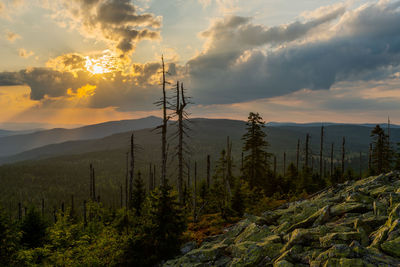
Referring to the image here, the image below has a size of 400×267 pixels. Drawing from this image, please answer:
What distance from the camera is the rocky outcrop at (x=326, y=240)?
739 cm

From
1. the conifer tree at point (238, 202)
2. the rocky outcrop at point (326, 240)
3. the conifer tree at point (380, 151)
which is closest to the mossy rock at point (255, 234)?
the rocky outcrop at point (326, 240)

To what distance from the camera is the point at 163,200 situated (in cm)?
1344

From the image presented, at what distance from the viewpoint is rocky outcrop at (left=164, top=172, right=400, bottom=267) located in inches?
291

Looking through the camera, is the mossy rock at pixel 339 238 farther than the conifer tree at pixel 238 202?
No

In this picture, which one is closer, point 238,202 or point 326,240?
point 326,240

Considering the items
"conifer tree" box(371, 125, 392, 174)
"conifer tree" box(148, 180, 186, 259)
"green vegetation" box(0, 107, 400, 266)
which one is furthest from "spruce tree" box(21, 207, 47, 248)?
"conifer tree" box(371, 125, 392, 174)

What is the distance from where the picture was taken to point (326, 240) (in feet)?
27.7

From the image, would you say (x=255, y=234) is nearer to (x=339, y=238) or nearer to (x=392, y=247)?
(x=339, y=238)

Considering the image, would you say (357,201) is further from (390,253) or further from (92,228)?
(92,228)

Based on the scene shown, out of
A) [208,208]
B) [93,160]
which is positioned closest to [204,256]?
[208,208]

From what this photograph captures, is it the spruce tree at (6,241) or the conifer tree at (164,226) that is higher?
the conifer tree at (164,226)

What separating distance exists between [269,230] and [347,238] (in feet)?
13.7

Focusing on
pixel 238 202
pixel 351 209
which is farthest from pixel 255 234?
pixel 238 202

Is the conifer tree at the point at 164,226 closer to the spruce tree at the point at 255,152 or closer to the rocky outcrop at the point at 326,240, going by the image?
the rocky outcrop at the point at 326,240
